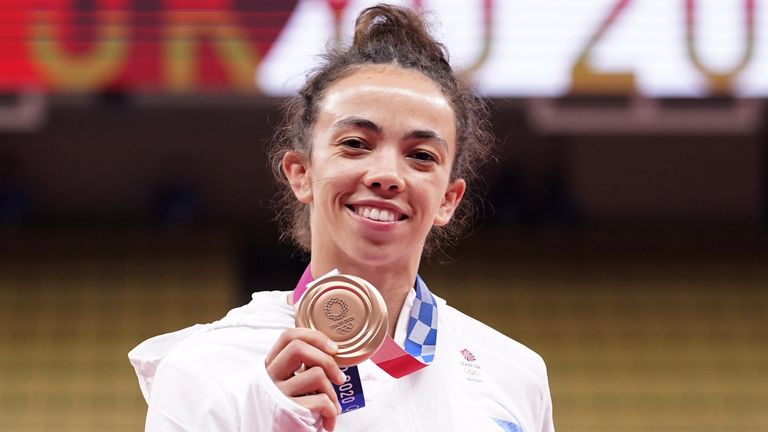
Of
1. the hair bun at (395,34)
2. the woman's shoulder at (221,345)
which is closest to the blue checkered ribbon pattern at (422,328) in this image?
the woman's shoulder at (221,345)

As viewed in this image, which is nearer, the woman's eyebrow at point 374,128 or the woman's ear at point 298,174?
the woman's eyebrow at point 374,128

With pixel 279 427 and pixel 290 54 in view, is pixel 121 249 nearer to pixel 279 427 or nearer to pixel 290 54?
pixel 290 54

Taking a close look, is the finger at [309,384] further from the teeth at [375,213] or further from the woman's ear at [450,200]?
the woman's ear at [450,200]

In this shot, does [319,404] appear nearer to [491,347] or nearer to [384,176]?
[384,176]

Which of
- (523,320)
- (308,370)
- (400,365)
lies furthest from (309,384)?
(523,320)

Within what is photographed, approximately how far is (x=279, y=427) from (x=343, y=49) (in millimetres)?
885

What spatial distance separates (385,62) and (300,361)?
0.72 metres

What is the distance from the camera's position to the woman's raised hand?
1.68m

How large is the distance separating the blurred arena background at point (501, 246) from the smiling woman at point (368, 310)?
3761mm

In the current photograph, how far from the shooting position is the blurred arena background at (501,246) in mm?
7180

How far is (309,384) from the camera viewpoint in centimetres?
170

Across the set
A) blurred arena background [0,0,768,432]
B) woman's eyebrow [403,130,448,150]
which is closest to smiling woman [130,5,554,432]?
woman's eyebrow [403,130,448,150]

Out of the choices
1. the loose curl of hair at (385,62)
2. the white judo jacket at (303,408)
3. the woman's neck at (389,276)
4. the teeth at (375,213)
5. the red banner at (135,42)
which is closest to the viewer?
the white judo jacket at (303,408)

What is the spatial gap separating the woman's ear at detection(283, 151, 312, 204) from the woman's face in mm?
32
